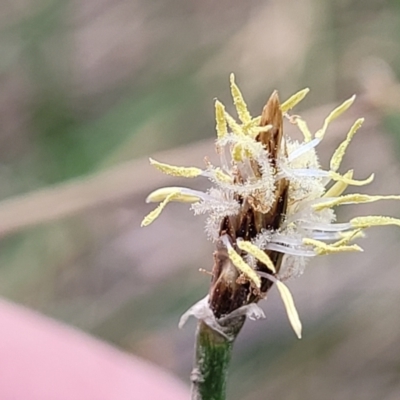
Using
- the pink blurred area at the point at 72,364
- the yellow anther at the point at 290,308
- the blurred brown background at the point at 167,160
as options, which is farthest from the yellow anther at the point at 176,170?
the pink blurred area at the point at 72,364

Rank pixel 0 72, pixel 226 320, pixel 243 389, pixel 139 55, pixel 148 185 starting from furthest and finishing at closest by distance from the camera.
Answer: pixel 139 55
pixel 0 72
pixel 243 389
pixel 148 185
pixel 226 320

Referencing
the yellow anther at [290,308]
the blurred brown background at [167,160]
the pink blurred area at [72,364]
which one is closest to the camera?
the yellow anther at [290,308]

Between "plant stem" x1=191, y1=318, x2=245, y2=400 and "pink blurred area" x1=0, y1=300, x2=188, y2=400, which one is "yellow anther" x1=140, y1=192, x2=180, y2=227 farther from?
"pink blurred area" x1=0, y1=300, x2=188, y2=400

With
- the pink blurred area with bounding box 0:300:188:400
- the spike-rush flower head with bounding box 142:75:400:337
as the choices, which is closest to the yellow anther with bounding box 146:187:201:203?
the spike-rush flower head with bounding box 142:75:400:337

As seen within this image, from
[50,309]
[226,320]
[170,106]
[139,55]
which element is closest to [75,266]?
[50,309]

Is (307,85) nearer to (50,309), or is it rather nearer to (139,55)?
(139,55)

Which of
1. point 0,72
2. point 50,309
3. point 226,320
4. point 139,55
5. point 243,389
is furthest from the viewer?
point 139,55

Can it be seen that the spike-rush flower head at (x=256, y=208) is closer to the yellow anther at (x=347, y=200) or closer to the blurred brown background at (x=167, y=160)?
the yellow anther at (x=347, y=200)
